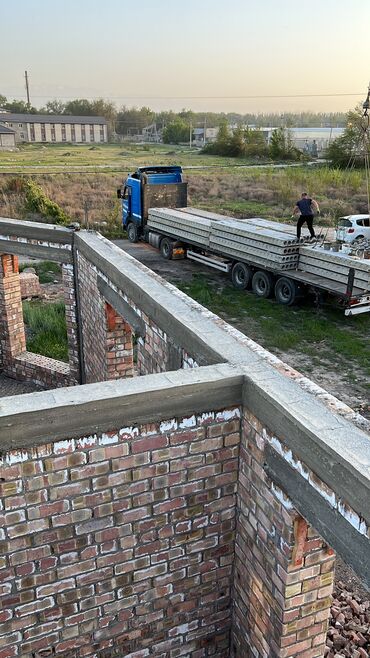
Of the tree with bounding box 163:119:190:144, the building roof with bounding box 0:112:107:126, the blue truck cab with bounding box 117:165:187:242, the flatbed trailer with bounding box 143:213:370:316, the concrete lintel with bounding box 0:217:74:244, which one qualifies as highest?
the building roof with bounding box 0:112:107:126

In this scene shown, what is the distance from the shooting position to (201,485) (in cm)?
346

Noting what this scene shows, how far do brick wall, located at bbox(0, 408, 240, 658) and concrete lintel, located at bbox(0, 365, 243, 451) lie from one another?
0.25 ft

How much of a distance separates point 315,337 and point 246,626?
27.5 feet

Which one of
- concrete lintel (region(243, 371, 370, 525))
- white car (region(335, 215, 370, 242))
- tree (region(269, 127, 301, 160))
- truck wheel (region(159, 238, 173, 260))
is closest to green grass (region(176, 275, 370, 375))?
truck wheel (region(159, 238, 173, 260))

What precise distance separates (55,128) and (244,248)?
3611 inches

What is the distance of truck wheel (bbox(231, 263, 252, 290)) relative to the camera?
47.5ft

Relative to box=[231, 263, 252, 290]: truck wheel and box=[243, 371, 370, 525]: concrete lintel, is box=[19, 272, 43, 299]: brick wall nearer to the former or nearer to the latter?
box=[231, 263, 252, 290]: truck wheel

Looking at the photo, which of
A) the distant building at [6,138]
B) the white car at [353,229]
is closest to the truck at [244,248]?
the white car at [353,229]

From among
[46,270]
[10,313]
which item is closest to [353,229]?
[46,270]

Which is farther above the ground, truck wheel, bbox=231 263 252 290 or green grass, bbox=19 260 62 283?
truck wheel, bbox=231 263 252 290

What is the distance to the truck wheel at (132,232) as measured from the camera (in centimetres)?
2045

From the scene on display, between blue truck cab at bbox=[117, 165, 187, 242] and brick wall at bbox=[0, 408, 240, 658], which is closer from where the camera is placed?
brick wall at bbox=[0, 408, 240, 658]

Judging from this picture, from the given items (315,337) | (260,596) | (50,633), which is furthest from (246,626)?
(315,337)

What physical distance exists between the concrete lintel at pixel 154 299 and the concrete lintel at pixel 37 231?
86cm
